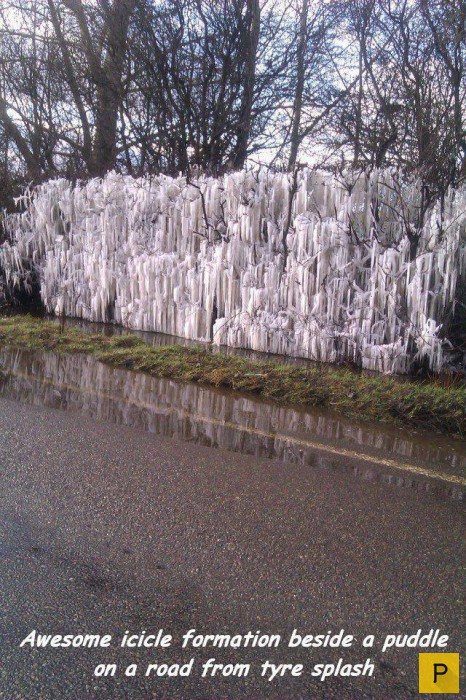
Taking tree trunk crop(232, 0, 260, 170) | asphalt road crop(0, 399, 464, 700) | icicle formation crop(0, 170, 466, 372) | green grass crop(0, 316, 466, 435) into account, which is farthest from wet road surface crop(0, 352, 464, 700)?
tree trunk crop(232, 0, 260, 170)

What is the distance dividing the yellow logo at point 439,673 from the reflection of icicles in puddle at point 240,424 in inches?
67.9

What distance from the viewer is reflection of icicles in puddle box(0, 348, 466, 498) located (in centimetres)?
458

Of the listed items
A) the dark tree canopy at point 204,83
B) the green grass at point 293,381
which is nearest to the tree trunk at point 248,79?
the dark tree canopy at point 204,83

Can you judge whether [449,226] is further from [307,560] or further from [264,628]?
[264,628]

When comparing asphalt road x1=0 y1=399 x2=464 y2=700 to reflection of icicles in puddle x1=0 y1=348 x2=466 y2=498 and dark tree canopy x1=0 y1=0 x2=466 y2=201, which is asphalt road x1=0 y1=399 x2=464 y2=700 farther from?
dark tree canopy x1=0 y1=0 x2=466 y2=201

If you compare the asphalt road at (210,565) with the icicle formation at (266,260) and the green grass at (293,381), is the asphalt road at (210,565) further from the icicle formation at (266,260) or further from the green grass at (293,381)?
the icicle formation at (266,260)

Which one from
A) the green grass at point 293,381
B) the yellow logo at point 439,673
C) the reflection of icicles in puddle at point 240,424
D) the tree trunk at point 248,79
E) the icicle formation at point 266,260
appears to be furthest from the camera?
the tree trunk at point 248,79

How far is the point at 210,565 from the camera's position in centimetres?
299

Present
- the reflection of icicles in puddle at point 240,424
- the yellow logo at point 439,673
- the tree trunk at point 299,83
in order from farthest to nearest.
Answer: the tree trunk at point 299,83 → the reflection of icicles in puddle at point 240,424 → the yellow logo at point 439,673

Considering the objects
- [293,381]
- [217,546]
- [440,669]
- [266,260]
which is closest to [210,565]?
[217,546]

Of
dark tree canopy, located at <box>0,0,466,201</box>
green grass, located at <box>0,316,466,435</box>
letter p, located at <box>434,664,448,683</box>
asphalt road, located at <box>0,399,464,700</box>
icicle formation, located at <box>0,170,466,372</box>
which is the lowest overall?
letter p, located at <box>434,664,448,683</box>

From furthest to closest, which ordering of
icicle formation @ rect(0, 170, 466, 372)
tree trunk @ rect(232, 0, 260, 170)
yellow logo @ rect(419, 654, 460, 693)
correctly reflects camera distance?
tree trunk @ rect(232, 0, 260, 170)
icicle formation @ rect(0, 170, 466, 372)
yellow logo @ rect(419, 654, 460, 693)

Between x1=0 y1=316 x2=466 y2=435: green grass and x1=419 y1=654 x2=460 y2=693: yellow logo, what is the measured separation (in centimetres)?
325

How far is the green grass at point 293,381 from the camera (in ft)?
18.7
